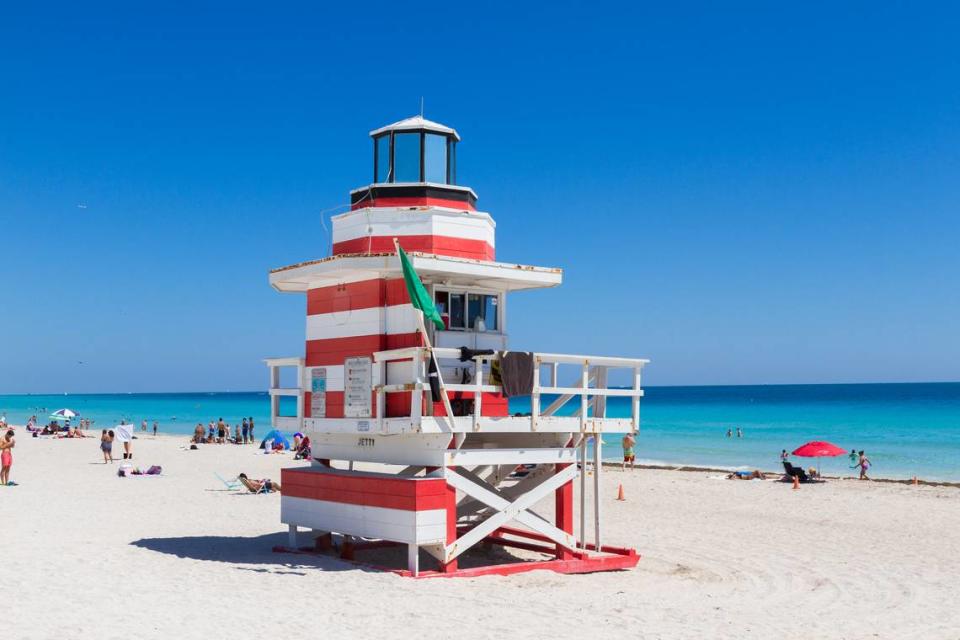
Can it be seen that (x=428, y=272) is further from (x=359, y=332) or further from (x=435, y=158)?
(x=435, y=158)

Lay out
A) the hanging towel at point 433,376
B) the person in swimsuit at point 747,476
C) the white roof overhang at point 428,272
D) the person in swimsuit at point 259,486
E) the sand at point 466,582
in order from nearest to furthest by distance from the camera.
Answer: the sand at point 466,582 < the hanging towel at point 433,376 < the white roof overhang at point 428,272 < the person in swimsuit at point 259,486 < the person in swimsuit at point 747,476

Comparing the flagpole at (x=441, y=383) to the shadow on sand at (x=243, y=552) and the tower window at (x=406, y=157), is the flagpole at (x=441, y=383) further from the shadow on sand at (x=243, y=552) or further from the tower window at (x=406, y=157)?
the shadow on sand at (x=243, y=552)

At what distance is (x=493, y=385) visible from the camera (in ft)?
42.6

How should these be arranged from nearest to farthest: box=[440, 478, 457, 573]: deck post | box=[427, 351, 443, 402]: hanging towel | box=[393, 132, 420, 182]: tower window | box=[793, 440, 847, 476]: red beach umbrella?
box=[427, 351, 443, 402]: hanging towel → box=[440, 478, 457, 573]: deck post → box=[393, 132, 420, 182]: tower window → box=[793, 440, 847, 476]: red beach umbrella

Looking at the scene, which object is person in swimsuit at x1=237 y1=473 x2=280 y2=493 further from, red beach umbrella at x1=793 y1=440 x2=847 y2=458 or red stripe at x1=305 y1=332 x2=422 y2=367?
red beach umbrella at x1=793 y1=440 x2=847 y2=458

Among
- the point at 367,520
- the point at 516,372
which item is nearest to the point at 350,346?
the point at 367,520

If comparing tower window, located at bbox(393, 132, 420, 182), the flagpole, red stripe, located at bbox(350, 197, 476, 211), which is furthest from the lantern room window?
the flagpole

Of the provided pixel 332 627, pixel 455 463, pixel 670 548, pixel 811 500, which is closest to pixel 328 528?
pixel 455 463

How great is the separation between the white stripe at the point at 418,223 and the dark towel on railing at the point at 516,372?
7.22 feet

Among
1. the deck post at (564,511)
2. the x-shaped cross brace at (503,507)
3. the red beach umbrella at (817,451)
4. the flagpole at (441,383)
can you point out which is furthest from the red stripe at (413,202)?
the red beach umbrella at (817,451)

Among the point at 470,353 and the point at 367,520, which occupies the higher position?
the point at 470,353

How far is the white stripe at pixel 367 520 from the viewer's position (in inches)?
491

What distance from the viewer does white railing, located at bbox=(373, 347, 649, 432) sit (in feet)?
41.0

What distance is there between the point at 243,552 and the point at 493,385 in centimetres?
520
